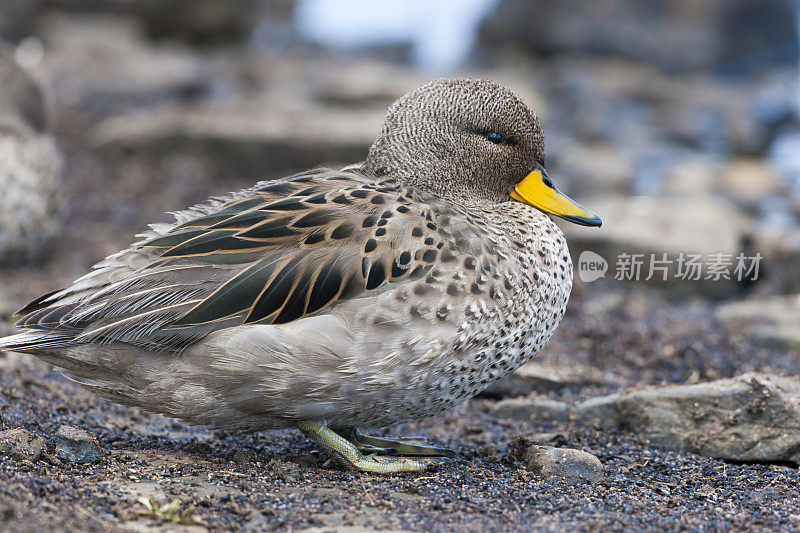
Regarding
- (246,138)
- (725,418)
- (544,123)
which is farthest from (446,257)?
(544,123)

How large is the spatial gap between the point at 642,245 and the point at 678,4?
1591 centimetres

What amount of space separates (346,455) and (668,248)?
455 cm

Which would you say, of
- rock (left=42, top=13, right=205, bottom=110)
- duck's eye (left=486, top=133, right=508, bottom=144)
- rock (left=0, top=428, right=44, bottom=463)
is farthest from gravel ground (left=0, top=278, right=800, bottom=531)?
rock (left=42, top=13, right=205, bottom=110)

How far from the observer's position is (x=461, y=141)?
4.25m

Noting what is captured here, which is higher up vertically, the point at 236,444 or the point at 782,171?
the point at 782,171

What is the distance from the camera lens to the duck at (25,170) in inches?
262

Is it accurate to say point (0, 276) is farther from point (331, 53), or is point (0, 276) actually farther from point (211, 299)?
point (331, 53)

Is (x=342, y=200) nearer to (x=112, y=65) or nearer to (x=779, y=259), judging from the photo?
(x=779, y=259)

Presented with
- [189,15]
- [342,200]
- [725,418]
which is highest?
[189,15]

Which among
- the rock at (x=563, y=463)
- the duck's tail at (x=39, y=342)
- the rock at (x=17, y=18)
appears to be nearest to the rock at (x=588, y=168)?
the rock at (x=563, y=463)

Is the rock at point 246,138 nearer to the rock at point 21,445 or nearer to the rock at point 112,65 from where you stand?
the rock at point 112,65

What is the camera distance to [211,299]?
3.62 metres

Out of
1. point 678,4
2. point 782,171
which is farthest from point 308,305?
point 678,4

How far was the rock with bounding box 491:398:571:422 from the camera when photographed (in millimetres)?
4785
